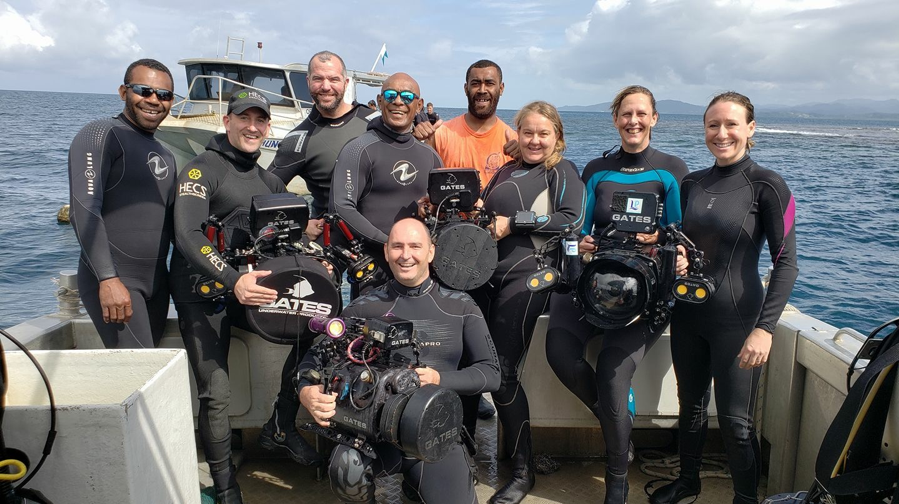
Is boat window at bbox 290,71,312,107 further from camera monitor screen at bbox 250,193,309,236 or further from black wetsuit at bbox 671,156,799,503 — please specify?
black wetsuit at bbox 671,156,799,503

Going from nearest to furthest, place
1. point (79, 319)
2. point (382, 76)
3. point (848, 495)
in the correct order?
point (848, 495)
point (79, 319)
point (382, 76)

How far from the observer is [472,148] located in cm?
388

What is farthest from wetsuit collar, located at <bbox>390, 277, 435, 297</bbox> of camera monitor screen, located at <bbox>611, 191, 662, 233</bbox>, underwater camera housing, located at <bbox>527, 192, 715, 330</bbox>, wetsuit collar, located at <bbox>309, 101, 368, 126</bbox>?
wetsuit collar, located at <bbox>309, 101, 368, 126</bbox>

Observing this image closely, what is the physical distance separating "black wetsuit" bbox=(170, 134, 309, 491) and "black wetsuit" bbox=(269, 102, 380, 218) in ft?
2.39

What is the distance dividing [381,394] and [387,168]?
1517 millimetres

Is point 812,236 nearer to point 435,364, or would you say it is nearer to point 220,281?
point 435,364

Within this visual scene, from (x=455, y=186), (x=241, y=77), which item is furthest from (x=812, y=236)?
(x=455, y=186)

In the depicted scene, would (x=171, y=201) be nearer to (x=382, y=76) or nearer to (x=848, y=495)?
(x=848, y=495)

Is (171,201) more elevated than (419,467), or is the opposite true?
(171,201)


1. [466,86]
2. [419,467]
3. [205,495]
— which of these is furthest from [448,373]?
[466,86]

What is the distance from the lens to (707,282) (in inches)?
102

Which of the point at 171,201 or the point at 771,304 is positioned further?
the point at 171,201

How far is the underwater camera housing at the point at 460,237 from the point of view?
2.94 meters

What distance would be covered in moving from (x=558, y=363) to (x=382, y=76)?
51.4ft
